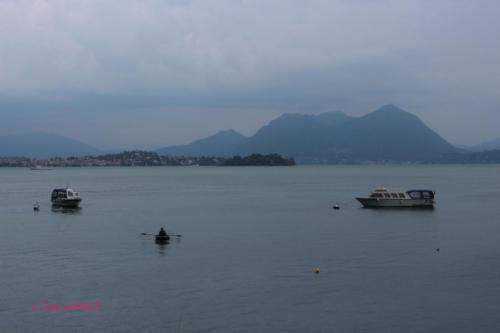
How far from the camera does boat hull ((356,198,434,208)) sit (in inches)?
3725

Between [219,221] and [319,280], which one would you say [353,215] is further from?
[319,280]

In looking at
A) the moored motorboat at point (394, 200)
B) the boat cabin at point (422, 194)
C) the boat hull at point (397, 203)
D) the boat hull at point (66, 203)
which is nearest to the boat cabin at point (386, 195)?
the moored motorboat at point (394, 200)

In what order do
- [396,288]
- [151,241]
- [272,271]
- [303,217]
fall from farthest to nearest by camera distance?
[303,217] → [151,241] → [272,271] → [396,288]

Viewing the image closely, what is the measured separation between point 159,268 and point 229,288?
8.21 metres

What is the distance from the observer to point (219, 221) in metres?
76.9

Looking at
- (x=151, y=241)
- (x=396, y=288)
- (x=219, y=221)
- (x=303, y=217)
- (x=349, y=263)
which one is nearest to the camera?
(x=396, y=288)

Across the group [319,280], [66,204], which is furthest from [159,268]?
[66,204]

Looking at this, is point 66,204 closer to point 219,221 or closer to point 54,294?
point 219,221

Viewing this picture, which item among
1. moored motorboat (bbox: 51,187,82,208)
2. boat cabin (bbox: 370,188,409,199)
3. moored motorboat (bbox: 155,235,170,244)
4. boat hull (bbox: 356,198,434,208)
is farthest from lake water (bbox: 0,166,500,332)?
moored motorboat (bbox: 51,187,82,208)

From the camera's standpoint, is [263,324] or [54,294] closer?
[263,324]

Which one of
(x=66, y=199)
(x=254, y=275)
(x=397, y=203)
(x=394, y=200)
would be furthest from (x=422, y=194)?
(x=254, y=275)

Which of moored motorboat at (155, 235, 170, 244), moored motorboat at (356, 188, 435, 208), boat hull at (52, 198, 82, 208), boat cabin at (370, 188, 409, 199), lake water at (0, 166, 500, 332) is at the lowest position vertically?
lake water at (0, 166, 500, 332)

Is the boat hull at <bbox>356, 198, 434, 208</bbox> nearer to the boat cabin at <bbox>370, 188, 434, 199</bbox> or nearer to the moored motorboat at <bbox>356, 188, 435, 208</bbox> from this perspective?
the moored motorboat at <bbox>356, 188, 435, 208</bbox>

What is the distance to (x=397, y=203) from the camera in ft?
312
